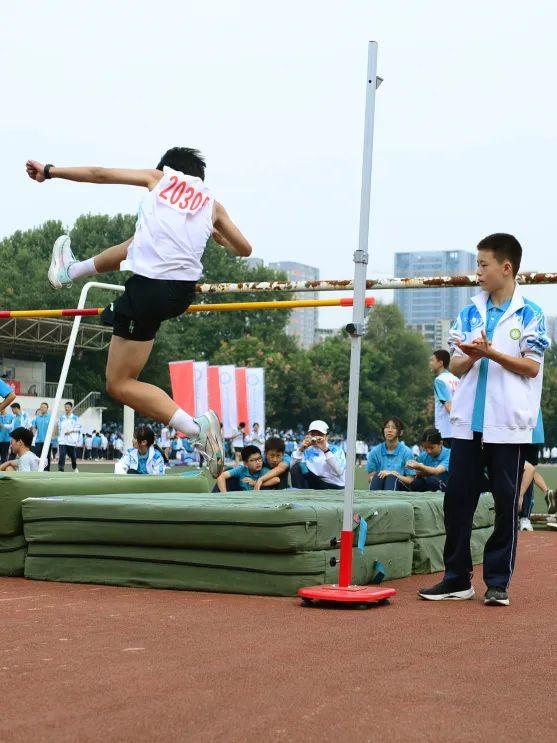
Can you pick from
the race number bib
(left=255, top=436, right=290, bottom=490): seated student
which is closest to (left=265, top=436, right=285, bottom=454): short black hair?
(left=255, top=436, right=290, bottom=490): seated student

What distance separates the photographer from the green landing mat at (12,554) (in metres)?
6.10

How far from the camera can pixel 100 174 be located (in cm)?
510

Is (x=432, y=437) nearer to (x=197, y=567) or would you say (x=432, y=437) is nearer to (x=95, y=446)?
(x=197, y=567)

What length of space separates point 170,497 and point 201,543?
0.77 meters

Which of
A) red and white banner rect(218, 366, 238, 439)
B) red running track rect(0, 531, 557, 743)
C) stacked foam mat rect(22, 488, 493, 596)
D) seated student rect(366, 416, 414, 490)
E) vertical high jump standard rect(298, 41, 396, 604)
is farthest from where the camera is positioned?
red and white banner rect(218, 366, 238, 439)

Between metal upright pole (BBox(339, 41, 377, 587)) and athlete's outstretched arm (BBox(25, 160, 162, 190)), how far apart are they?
1.01 metres

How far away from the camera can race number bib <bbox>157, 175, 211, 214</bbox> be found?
5176 mm

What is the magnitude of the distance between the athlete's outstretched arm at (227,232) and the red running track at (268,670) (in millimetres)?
1743

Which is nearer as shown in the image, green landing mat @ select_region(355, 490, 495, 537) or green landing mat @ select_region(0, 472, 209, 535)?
green landing mat @ select_region(0, 472, 209, 535)

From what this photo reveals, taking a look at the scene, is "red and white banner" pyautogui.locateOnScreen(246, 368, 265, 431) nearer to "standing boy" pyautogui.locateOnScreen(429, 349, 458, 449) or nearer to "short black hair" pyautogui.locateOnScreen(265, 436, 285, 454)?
"short black hair" pyautogui.locateOnScreen(265, 436, 285, 454)

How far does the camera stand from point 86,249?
6712 cm

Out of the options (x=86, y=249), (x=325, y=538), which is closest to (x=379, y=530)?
(x=325, y=538)

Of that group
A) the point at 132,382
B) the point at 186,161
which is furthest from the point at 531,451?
the point at 186,161

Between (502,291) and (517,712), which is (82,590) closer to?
(502,291)
